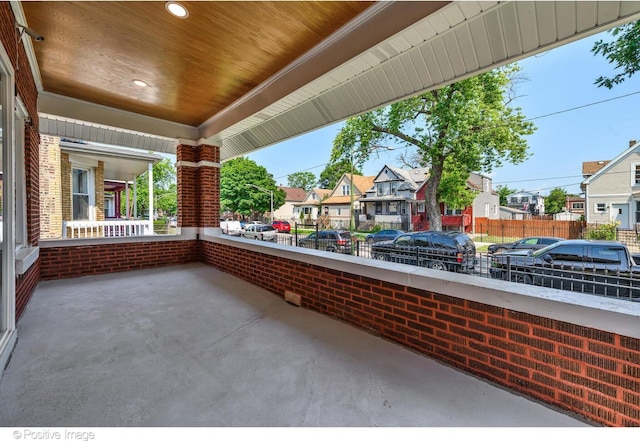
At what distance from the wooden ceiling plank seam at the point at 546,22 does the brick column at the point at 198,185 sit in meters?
5.66

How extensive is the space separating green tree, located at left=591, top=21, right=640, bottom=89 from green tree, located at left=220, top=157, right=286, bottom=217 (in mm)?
25372

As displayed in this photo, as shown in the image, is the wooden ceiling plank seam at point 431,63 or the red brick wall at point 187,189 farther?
the red brick wall at point 187,189

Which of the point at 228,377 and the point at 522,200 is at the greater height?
the point at 522,200

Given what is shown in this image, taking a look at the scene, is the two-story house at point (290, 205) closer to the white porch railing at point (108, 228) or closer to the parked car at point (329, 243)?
the parked car at point (329, 243)

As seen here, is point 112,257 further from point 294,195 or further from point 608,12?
point 294,195

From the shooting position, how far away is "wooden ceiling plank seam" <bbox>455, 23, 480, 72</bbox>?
7.48 feet

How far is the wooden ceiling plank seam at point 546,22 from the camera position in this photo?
6.29ft

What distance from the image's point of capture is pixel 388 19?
2.31 meters

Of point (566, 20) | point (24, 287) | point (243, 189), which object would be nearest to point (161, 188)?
point (243, 189)

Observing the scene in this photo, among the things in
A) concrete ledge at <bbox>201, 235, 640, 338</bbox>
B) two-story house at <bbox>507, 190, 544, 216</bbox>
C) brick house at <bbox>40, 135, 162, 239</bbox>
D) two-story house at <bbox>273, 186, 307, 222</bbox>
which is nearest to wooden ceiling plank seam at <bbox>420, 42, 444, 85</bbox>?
concrete ledge at <bbox>201, 235, 640, 338</bbox>

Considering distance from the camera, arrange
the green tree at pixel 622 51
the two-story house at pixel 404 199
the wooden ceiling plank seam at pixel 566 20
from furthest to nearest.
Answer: the two-story house at pixel 404 199
the green tree at pixel 622 51
the wooden ceiling plank seam at pixel 566 20

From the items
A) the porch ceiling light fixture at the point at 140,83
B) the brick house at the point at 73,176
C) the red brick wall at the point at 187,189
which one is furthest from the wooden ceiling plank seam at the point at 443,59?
the brick house at the point at 73,176

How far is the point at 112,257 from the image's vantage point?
5.25 meters

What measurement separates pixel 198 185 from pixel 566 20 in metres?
6.17
